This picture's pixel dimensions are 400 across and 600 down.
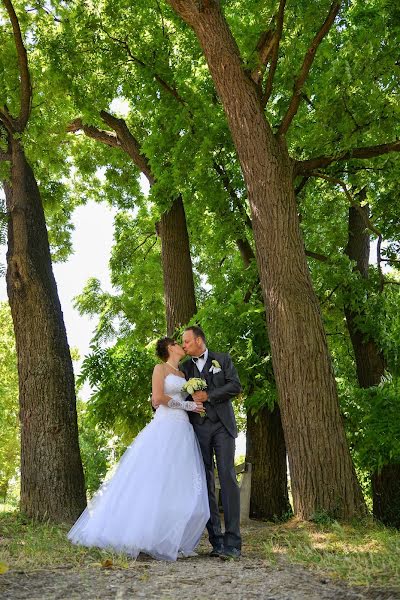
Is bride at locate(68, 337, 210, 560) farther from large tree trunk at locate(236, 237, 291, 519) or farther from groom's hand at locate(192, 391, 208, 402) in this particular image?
large tree trunk at locate(236, 237, 291, 519)

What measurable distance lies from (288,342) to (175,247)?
5910 millimetres

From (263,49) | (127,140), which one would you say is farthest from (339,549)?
(127,140)

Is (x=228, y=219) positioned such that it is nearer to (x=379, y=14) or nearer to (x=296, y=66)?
(x=296, y=66)

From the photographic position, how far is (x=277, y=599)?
4.22m

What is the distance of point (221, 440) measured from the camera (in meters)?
6.41

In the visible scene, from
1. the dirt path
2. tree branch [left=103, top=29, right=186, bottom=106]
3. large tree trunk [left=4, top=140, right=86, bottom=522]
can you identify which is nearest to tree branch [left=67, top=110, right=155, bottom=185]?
tree branch [left=103, top=29, right=186, bottom=106]

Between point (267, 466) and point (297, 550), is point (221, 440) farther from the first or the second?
point (267, 466)

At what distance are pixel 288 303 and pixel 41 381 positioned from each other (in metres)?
3.50

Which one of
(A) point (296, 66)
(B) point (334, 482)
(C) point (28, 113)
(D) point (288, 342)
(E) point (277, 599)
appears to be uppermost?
(A) point (296, 66)

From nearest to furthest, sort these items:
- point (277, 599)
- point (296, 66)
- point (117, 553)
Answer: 1. point (277, 599)
2. point (117, 553)
3. point (296, 66)

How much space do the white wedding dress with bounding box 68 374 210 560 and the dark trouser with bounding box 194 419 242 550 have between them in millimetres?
123

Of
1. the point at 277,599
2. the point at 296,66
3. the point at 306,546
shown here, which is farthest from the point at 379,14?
the point at 277,599

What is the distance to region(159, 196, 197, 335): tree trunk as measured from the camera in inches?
526

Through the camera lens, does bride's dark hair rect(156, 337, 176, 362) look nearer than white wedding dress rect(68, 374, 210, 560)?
No
